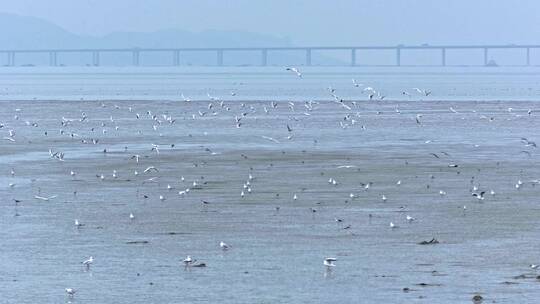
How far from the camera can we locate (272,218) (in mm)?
19984

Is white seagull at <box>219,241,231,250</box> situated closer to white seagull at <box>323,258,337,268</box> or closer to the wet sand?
the wet sand

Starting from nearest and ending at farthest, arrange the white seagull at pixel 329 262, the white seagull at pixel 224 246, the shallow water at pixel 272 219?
the shallow water at pixel 272 219
the white seagull at pixel 329 262
the white seagull at pixel 224 246

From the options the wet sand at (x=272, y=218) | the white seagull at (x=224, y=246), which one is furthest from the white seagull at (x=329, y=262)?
the white seagull at (x=224, y=246)

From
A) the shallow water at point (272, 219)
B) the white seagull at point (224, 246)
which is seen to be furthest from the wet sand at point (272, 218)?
the white seagull at point (224, 246)

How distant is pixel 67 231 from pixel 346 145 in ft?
53.3

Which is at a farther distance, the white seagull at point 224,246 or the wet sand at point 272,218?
the white seagull at point 224,246

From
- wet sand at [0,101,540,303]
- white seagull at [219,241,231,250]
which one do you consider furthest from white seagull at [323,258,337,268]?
white seagull at [219,241,231,250]

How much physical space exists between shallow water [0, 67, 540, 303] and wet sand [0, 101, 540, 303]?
3 cm

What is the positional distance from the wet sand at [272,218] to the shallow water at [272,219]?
0.11ft

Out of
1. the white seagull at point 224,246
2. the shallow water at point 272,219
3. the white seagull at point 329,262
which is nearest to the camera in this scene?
the shallow water at point 272,219

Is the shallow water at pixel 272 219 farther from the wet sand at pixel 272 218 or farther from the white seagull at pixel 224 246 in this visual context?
the white seagull at pixel 224 246

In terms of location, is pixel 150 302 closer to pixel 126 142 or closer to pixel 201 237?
pixel 201 237

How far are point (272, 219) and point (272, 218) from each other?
11 cm

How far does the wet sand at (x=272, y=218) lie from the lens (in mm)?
14703
